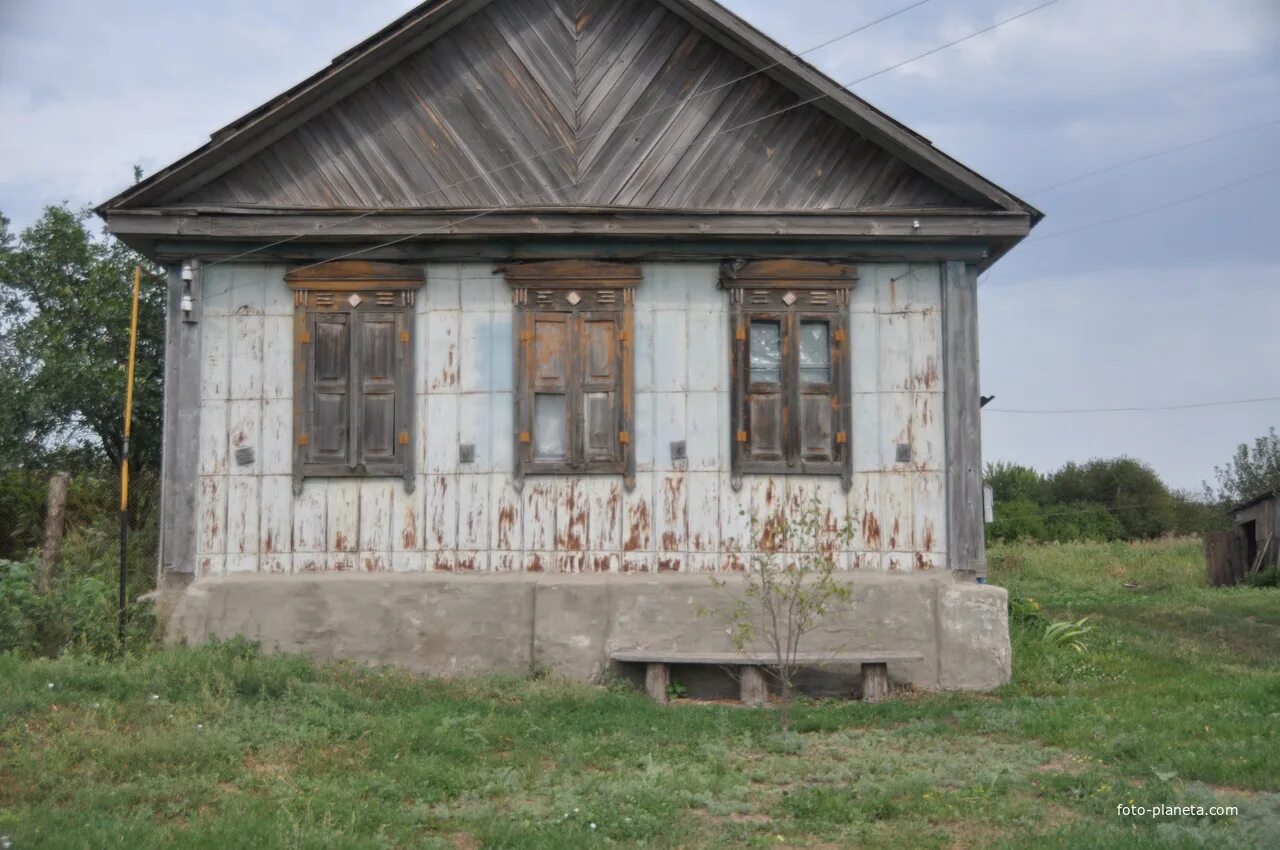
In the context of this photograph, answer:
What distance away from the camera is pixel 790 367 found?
12.8m

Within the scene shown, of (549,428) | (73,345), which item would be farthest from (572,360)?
(73,345)

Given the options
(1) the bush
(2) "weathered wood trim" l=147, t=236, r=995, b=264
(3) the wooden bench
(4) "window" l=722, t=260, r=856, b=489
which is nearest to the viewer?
(3) the wooden bench

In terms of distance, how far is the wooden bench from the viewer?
11.9 meters

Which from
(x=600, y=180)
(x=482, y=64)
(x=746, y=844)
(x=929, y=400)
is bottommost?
(x=746, y=844)

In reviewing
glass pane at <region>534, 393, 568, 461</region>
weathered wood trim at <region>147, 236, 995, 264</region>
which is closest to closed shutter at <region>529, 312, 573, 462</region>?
glass pane at <region>534, 393, 568, 461</region>

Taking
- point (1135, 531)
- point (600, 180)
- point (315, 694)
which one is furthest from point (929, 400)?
point (1135, 531)

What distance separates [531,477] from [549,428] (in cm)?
51

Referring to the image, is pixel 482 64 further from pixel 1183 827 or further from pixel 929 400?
pixel 1183 827

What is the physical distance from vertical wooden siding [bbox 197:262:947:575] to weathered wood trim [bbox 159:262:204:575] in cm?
11

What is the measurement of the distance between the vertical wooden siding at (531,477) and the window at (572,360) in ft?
0.55

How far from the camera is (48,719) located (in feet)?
31.0

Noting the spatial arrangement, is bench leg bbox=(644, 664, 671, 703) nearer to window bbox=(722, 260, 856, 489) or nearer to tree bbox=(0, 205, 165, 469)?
window bbox=(722, 260, 856, 489)

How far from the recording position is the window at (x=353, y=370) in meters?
12.7

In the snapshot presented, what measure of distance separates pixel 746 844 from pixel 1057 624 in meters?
8.06
